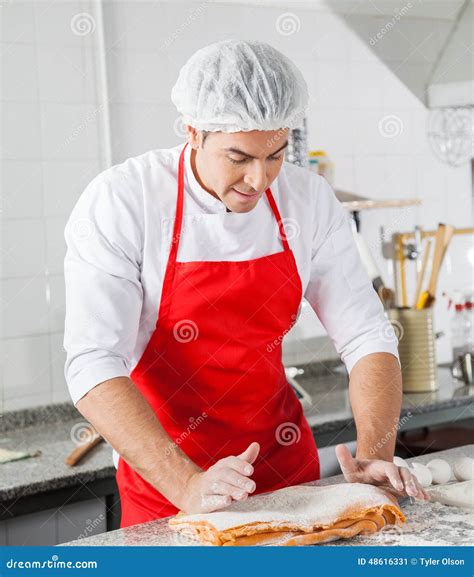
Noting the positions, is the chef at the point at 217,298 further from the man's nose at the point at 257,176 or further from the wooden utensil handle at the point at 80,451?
the wooden utensil handle at the point at 80,451

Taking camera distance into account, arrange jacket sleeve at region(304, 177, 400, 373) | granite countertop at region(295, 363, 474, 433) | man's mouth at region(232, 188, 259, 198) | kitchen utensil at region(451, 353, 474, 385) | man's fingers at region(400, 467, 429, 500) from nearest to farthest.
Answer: man's fingers at region(400, 467, 429, 500) → man's mouth at region(232, 188, 259, 198) → jacket sleeve at region(304, 177, 400, 373) → granite countertop at region(295, 363, 474, 433) → kitchen utensil at region(451, 353, 474, 385)

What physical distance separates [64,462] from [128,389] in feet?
2.15

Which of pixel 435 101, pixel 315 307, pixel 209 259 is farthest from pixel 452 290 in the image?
pixel 209 259

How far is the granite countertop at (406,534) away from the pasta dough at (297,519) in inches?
0.5

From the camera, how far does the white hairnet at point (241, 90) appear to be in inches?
50.8

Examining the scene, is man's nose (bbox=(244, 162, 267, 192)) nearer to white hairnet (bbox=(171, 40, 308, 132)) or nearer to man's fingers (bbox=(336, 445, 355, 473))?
white hairnet (bbox=(171, 40, 308, 132))

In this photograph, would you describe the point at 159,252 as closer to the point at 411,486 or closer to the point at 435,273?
the point at 411,486

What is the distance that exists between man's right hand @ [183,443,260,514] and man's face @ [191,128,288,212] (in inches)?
14.8

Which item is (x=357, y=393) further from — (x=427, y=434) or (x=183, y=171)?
(x=427, y=434)

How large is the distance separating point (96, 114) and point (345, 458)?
1.30m

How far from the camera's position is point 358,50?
267cm

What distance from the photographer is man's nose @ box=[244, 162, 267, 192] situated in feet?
4.04

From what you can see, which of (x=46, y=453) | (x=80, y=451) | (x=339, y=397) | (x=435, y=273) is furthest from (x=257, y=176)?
(x=435, y=273)

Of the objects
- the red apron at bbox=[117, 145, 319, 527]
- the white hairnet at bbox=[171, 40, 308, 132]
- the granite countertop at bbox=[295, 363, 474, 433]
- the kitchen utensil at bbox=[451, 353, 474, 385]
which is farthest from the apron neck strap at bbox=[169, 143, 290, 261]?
the kitchen utensil at bbox=[451, 353, 474, 385]
